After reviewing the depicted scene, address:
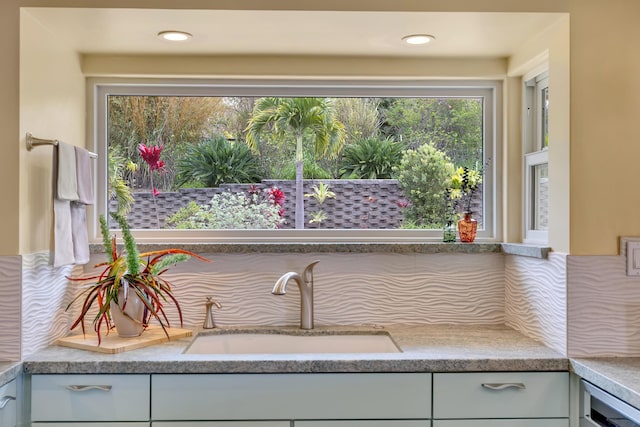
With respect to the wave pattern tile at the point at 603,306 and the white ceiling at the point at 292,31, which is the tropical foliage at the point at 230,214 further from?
the wave pattern tile at the point at 603,306

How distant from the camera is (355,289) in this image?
2.37 m

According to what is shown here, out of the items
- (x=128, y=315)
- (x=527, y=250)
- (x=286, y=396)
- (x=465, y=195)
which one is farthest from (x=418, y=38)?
(x=128, y=315)

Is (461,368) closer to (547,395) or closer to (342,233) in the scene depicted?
(547,395)

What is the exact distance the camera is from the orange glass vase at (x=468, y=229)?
7.82 feet

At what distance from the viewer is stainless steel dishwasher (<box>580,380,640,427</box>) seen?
4.97 feet

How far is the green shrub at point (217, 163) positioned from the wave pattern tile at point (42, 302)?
0.65 metres

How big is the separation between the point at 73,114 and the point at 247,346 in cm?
119

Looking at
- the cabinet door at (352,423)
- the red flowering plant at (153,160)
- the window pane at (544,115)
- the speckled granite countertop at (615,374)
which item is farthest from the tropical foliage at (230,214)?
the speckled granite countertop at (615,374)

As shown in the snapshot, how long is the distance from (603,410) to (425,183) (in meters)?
1.16

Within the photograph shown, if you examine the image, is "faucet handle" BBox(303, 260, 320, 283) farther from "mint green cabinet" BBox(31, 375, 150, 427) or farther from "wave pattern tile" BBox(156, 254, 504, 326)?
"mint green cabinet" BBox(31, 375, 150, 427)

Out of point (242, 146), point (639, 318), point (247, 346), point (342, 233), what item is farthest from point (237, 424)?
point (639, 318)

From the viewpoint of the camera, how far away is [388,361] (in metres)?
1.77

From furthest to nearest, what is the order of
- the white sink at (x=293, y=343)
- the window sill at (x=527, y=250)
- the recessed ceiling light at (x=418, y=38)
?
1. the white sink at (x=293, y=343)
2. the recessed ceiling light at (x=418, y=38)
3. the window sill at (x=527, y=250)

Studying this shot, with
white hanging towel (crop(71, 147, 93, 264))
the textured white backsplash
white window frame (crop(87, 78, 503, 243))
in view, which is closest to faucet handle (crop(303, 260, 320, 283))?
the textured white backsplash
